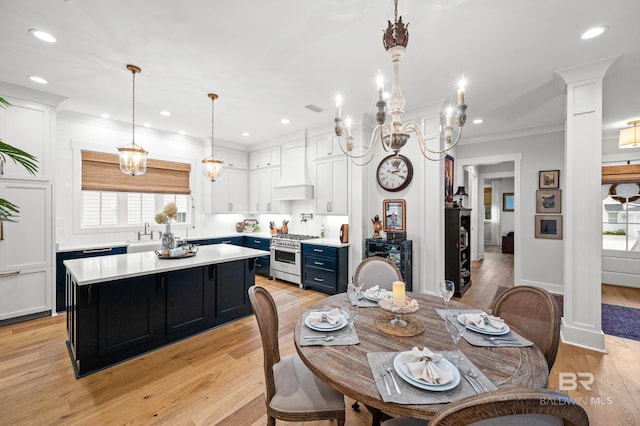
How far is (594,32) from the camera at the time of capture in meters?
2.22

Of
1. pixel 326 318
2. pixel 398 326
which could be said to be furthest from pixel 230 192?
pixel 398 326

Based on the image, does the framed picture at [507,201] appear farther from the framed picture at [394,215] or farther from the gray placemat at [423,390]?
the gray placemat at [423,390]

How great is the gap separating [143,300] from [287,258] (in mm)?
2705

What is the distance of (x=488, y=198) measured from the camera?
10055mm

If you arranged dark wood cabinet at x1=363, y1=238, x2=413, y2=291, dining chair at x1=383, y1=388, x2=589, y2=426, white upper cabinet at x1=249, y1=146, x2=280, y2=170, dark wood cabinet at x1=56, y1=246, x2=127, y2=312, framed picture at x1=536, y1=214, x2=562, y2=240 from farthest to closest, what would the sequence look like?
white upper cabinet at x1=249, y1=146, x2=280, y2=170
framed picture at x1=536, y1=214, x2=562, y2=240
dark wood cabinet at x1=363, y1=238, x2=413, y2=291
dark wood cabinet at x1=56, y1=246, x2=127, y2=312
dining chair at x1=383, y1=388, x2=589, y2=426

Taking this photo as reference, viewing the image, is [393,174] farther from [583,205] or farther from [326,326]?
[326,326]

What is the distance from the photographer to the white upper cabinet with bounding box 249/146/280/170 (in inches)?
226

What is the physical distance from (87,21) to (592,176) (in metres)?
4.78

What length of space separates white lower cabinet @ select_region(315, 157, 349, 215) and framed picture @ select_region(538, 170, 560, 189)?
3392 mm

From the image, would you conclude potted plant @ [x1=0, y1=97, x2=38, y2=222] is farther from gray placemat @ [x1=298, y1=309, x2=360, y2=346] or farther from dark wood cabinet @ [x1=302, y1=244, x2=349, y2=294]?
dark wood cabinet @ [x1=302, y1=244, x2=349, y2=294]

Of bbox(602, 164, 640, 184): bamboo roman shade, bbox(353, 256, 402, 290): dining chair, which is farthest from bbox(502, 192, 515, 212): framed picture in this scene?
bbox(353, 256, 402, 290): dining chair

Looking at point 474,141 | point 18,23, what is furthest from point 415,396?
point 474,141

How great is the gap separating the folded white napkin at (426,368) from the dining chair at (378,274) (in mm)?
1140

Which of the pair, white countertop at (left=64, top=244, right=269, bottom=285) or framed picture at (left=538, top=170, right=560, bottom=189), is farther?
framed picture at (left=538, top=170, right=560, bottom=189)
